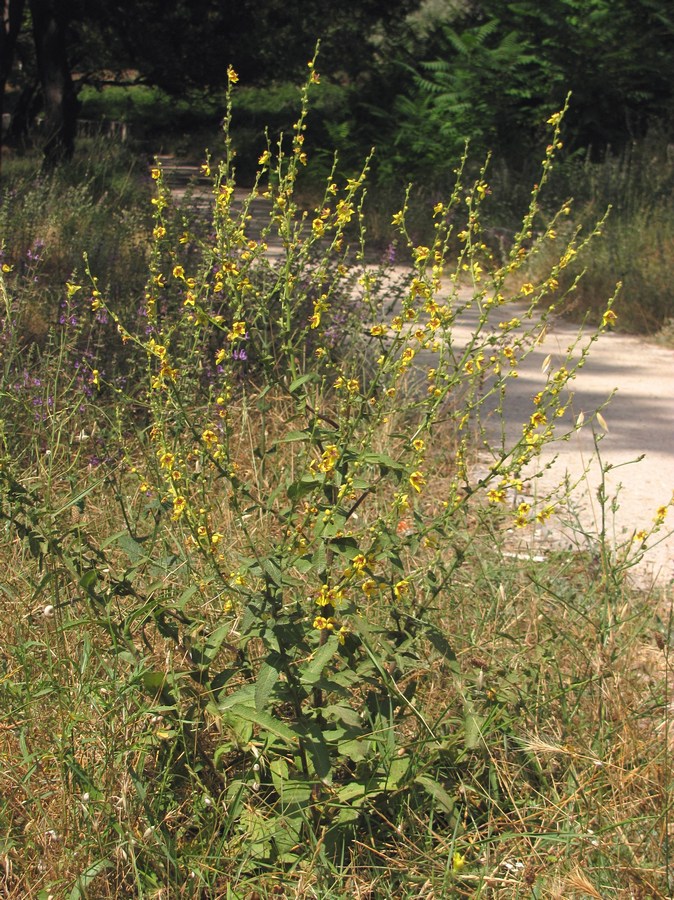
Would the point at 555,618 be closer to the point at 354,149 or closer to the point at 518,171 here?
the point at 518,171

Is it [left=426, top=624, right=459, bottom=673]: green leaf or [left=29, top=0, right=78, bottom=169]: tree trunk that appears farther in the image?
[left=29, top=0, right=78, bottom=169]: tree trunk

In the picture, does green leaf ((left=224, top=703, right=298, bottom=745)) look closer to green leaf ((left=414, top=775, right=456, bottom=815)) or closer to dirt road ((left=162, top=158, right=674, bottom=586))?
green leaf ((left=414, top=775, right=456, bottom=815))

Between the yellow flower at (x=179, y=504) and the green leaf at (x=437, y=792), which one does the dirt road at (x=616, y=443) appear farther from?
the yellow flower at (x=179, y=504)

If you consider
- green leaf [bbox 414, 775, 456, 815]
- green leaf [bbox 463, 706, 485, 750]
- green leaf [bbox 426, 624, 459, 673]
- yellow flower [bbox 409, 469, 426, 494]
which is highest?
yellow flower [bbox 409, 469, 426, 494]

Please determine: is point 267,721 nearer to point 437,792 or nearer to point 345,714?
point 345,714

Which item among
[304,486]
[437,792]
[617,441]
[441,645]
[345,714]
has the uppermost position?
[304,486]

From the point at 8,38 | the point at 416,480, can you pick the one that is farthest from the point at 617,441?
the point at 8,38

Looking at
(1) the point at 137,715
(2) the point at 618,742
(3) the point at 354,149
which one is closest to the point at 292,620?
(1) the point at 137,715

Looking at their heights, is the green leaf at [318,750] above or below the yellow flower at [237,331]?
below

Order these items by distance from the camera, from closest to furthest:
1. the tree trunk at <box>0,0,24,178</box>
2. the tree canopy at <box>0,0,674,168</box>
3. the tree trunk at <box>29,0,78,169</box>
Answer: the tree trunk at <box>0,0,24,178</box>
the tree canopy at <box>0,0,674,168</box>
the tree trunk at <box>29,0,78,169</box>

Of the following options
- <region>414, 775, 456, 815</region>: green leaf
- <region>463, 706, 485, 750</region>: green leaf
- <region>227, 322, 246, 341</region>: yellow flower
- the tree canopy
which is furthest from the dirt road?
the tree canopy

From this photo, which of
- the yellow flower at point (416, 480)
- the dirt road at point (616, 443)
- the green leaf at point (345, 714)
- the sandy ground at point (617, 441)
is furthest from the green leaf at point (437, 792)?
the dirt road at point (616, 443)

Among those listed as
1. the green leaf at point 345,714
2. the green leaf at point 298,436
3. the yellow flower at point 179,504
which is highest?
the green leaf at point 298,436

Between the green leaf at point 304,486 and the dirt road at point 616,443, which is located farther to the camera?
the dirt road at point 616,443
